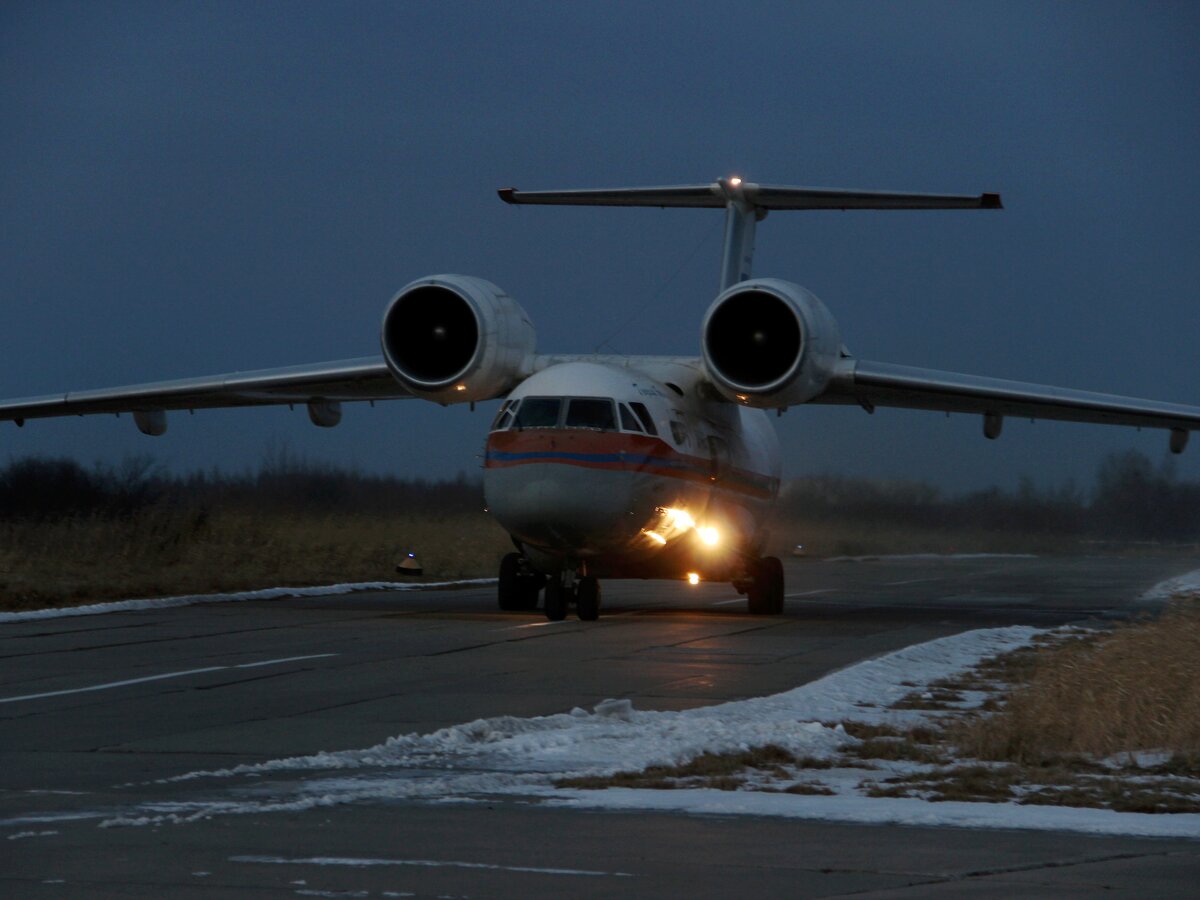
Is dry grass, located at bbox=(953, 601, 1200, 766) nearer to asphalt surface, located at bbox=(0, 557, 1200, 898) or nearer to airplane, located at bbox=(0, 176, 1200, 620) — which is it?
asphalt surface, located at bbox=(0, 557, 1200, 898)

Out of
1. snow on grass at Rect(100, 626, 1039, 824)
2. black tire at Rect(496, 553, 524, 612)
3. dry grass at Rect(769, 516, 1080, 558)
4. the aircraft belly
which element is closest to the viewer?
snow on grass at Rect(100, 626, 1039, 824)

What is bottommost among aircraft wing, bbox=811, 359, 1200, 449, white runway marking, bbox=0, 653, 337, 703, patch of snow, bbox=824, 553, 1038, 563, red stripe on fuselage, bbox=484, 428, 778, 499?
patch of snow, bbox=824, 553, 1038, 563

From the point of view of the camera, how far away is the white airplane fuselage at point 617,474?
17.8 m

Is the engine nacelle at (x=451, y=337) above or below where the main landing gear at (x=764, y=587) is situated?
above

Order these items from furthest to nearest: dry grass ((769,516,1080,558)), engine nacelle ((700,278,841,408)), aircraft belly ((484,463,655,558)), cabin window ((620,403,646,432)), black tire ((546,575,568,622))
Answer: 1. dry grass ((769,516,1080,558))
2. engine nacelle ((700,278,841,408))
3. black tire ((546,575,568,622))
4. cabin window ((620,403,646,432))
5. aircraft belly ((484,463,655,558))

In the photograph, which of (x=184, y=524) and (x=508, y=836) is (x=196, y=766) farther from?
(x=184, y=524)

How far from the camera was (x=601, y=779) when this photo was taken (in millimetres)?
7453

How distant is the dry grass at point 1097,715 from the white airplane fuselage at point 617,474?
7.41 metres

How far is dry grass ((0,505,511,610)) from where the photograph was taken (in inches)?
901

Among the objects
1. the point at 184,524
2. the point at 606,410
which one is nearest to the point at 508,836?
the point at 606,410

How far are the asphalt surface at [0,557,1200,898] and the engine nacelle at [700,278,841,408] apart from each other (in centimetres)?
256

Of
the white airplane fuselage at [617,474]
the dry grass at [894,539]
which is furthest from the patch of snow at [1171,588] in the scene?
the dry grass at [894,539]

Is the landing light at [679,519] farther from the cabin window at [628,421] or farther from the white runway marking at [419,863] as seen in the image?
the white runway marking at [419,863]

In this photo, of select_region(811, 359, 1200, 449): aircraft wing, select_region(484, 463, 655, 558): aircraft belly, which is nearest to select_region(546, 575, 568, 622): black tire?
select_region(484, 463, 655, 558): aircraft belly
